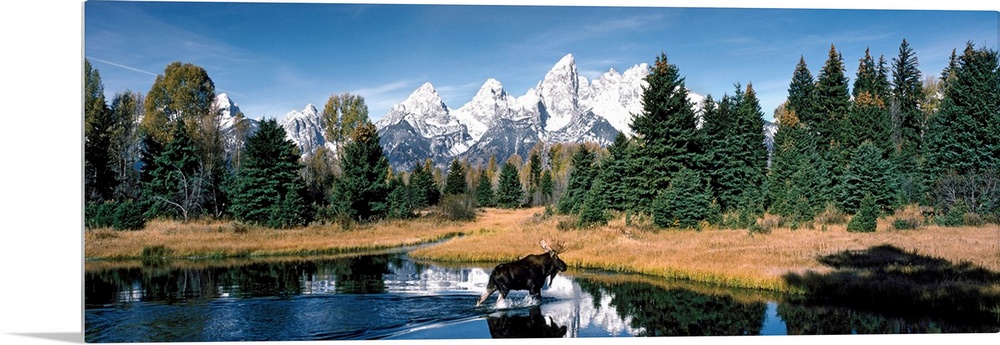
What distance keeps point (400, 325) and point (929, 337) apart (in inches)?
306

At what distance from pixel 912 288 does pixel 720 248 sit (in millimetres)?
5538

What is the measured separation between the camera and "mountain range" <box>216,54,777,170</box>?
1008 inches

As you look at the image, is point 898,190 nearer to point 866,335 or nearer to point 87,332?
point 866,335

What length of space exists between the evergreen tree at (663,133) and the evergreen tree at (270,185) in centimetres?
1330

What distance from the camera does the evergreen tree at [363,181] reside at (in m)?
27.2

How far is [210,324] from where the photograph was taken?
9555 mm

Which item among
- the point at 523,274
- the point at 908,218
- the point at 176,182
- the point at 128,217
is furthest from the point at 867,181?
the point at 176,182

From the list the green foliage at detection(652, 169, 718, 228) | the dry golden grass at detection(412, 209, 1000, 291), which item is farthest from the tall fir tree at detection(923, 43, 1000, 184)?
the green foliage at detection(652, 169, 718, 228)

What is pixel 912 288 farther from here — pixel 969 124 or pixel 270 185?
pixel 270 185

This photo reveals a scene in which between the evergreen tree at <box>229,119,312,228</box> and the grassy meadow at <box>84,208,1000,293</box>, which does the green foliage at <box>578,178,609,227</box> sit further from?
the evergreen tree at <box>229,119,312,228</box>

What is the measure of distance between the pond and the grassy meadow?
1.06m

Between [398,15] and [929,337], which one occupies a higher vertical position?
[398,15]

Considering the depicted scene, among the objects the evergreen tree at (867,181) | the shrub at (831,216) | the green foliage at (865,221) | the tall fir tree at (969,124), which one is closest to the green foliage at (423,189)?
the shrub at (831,216)

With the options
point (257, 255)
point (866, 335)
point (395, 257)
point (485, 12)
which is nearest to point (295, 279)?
point (395, 257)
